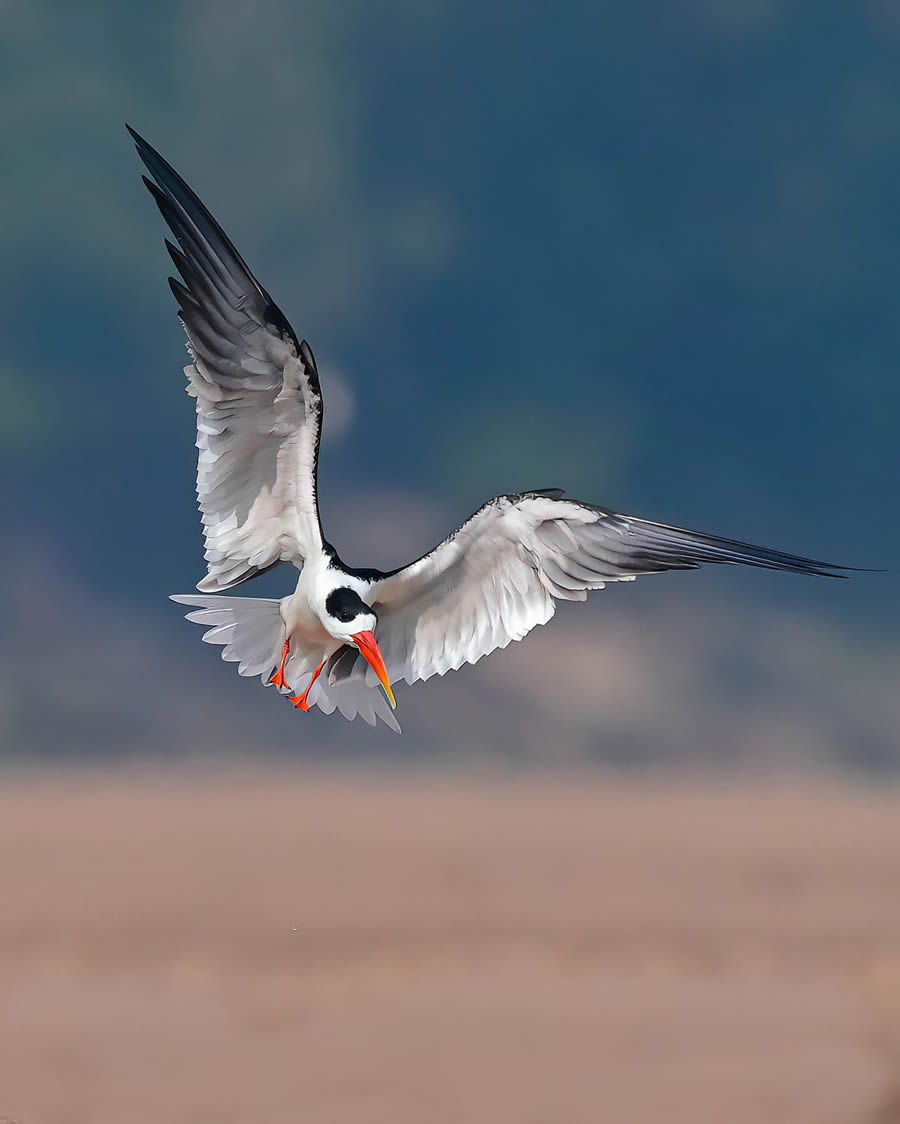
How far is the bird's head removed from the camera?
258 inches

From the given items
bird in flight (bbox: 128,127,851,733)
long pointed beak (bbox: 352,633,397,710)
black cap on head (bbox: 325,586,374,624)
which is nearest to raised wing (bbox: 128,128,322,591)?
bird in flight (bbox: 128,127,851,733)

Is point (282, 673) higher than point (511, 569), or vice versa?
point (511, 569)

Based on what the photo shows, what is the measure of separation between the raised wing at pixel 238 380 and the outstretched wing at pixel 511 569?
0.75m

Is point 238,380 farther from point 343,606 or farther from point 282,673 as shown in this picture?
point 282,673

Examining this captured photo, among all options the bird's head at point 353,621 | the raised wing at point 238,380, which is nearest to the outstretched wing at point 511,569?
the bird's head at point 353,621

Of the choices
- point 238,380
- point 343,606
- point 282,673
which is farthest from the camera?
point 282,673

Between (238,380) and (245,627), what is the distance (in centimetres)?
149

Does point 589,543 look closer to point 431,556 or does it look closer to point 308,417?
point 431,556

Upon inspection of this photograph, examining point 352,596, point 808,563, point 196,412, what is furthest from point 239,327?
point 808,563

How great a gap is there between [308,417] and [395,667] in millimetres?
1711

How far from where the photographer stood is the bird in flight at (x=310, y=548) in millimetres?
6215

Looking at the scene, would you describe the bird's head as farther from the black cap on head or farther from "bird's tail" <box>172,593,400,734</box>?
"bird's tail" <box>172,593,400,734</box>

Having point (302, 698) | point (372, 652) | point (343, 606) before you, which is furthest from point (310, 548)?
point (302, 698)

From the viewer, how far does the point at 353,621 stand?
6559 mm
